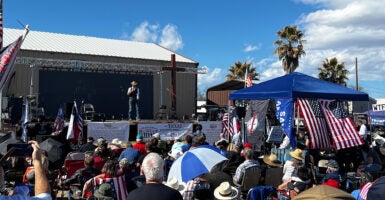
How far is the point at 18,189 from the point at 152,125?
46.3ft

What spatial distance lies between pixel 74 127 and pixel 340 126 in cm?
860

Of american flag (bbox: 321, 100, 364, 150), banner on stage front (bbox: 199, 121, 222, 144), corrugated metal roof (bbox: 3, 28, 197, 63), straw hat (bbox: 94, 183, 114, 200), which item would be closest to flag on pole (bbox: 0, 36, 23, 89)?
straw hat (bbox: 94, 183, 114, 200)

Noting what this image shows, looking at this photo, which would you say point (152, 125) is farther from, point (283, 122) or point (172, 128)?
point (283, 122)

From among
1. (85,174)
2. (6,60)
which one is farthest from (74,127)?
(6,60)

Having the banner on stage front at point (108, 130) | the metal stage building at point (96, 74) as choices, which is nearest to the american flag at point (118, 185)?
the banner on stage front at point (108, 130)

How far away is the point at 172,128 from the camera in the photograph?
18.0m

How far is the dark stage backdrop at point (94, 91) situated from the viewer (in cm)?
2961

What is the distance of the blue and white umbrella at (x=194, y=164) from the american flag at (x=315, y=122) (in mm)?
4644

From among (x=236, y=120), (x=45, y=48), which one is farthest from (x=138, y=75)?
(x=236, y=120)

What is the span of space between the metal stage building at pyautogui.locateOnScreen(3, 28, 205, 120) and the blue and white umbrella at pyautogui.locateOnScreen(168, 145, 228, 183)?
71.5 feet

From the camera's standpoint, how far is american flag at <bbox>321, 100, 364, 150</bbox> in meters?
9.65

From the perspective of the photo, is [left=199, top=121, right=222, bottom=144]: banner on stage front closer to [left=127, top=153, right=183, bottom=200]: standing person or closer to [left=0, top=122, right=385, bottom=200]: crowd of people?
[left=0, top=122, right=385, bottom=200]: crowd of people

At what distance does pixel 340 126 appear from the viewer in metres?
9.84

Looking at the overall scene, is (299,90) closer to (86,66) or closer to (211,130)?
(211,130)
